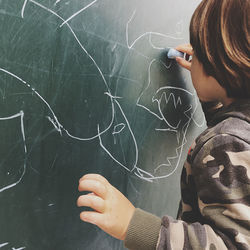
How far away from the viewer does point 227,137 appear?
447 mm

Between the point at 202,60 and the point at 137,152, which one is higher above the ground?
the point at 202,60

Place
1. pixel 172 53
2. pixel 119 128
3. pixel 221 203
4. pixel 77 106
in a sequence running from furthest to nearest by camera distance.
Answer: pixel 172 53 → pixel 119 128 → pixel 77 106 → pixel 221 203

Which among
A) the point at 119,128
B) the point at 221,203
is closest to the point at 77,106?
the point at 119,128

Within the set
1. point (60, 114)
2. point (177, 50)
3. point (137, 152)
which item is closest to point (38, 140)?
point (60, 114)

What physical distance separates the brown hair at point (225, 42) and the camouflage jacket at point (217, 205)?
8 centimetres

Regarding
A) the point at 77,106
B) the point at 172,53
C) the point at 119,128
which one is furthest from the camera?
the point at 172,53

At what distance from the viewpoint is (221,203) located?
0.43 metres

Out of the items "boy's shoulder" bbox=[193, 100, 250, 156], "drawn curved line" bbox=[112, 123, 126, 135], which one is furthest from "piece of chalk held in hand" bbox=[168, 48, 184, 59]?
"boy's shoulder" bbox=[193, 100, 250, 156]

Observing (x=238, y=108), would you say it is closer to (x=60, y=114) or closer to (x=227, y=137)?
(x=227, y=137)

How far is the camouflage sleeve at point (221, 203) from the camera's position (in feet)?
1.36

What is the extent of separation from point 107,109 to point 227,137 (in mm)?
333

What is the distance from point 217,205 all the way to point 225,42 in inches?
10.7

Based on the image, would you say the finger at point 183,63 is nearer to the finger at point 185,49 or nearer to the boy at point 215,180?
the finger at point 185,49

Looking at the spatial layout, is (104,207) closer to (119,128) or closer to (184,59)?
(119,128)
